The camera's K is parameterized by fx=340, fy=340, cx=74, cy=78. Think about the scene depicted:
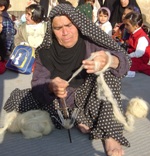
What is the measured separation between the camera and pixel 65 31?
229 centimetres

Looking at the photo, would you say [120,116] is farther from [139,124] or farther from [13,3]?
[13,3]

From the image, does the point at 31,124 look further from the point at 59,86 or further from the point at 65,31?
the point at 65,31

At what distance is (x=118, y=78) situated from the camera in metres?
2.32

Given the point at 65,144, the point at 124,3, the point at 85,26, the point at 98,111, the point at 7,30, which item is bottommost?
the point at 65,144

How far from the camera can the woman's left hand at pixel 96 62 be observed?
6.54 feet

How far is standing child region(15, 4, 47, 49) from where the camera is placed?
4762 mm

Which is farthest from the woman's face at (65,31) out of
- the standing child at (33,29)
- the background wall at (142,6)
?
the background wall at (142,6)

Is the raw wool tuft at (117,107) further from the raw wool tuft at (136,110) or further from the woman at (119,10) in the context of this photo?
the woman at (119,10)

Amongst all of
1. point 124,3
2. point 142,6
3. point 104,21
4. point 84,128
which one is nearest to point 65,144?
point 84,128

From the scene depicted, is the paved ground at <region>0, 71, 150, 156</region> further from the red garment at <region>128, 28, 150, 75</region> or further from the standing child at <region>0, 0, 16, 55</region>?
the standing child at <region>0, 0, 16, 55</region>

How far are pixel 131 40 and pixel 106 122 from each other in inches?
97.0

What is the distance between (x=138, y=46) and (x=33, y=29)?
4.85 feet

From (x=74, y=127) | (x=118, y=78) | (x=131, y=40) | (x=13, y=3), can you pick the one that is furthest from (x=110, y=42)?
(x=13, y=3)

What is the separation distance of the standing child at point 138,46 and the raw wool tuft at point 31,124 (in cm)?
206
